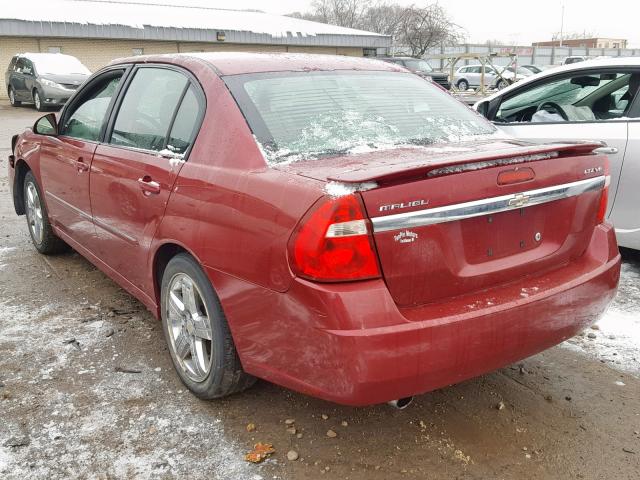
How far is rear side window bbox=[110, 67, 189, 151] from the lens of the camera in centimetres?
318

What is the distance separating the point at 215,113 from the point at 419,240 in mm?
1160

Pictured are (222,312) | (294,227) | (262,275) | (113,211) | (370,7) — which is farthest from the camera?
(370,7)

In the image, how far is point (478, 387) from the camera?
3061 mm

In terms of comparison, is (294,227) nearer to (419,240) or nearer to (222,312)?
(419,240)

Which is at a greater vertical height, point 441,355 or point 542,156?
point 542,156

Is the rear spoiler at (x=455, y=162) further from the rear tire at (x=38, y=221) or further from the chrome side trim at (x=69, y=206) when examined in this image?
the rear tire at (x=38, y=221)

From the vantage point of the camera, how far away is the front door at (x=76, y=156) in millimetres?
3838

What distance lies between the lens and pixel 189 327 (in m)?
2.96

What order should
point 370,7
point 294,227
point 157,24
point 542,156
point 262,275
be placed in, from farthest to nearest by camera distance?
point 370,7 < point 157,24 < point 542,156 < point 262,275 < point 294,227

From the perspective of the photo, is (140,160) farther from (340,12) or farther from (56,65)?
(340,12)

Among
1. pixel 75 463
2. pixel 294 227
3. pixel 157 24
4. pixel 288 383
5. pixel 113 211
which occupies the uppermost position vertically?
pixel 157 24

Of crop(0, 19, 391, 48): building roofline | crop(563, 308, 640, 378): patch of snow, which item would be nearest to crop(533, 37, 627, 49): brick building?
crop(0, 19, 391, 48): building roofline

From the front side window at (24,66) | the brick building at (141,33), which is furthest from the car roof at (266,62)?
the brick building at (141,33)

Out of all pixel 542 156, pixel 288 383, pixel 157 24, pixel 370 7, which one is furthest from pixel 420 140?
pixel 370 7
